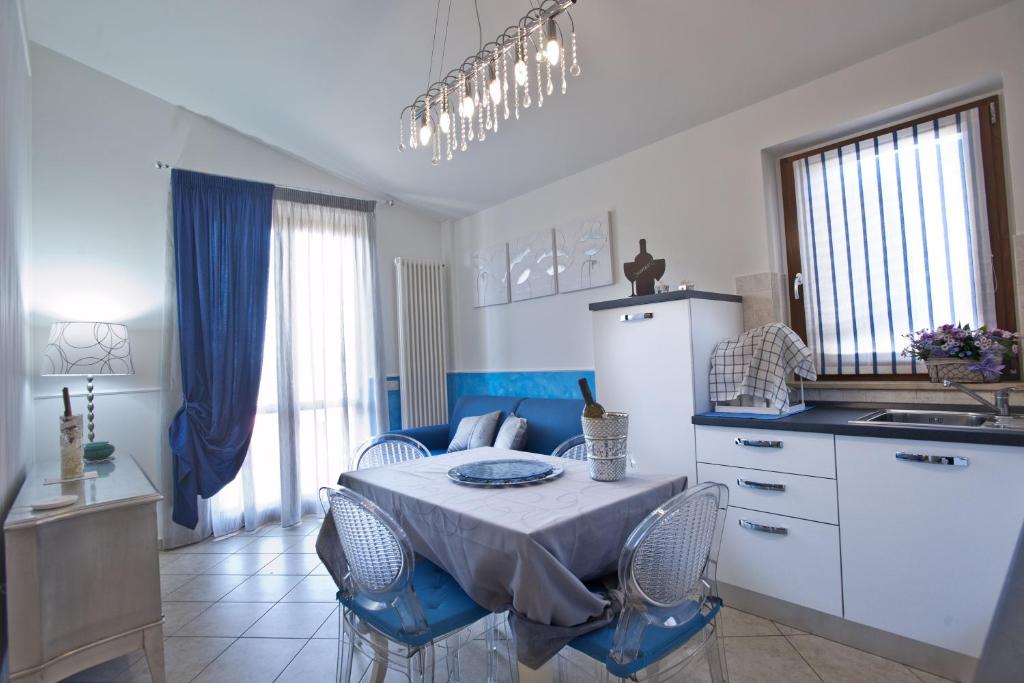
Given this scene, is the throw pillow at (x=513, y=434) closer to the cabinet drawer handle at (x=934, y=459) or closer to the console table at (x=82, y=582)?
the console table at (x=82, y=582)

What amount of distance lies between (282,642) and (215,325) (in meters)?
2.38

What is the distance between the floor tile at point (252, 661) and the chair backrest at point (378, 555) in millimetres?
973

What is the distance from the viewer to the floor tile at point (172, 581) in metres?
2.99

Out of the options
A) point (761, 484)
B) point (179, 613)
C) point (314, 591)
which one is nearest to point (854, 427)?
point (761, 484)

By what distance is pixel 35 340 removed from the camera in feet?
10.8

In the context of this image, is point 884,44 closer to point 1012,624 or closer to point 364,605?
point 1012,624

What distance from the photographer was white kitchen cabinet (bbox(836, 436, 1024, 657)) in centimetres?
175

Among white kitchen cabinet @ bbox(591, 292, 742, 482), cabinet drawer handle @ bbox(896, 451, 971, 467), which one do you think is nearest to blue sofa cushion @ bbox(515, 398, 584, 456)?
white kitchen cabinet @ bbox(591, 292, 742, 482)

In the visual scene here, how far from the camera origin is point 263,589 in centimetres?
296

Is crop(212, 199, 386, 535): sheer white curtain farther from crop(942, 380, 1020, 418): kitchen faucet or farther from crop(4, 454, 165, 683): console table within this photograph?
crop(942, 380, 1020, 418): kitchen faucet

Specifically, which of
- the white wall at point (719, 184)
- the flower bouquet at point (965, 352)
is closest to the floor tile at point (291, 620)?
the white wall at point (719, 184)

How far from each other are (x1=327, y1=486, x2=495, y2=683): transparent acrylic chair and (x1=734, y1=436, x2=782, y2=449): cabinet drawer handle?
1.45m

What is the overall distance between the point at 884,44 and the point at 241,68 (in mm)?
3571

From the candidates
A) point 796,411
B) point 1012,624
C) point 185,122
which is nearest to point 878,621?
point 1012,624
